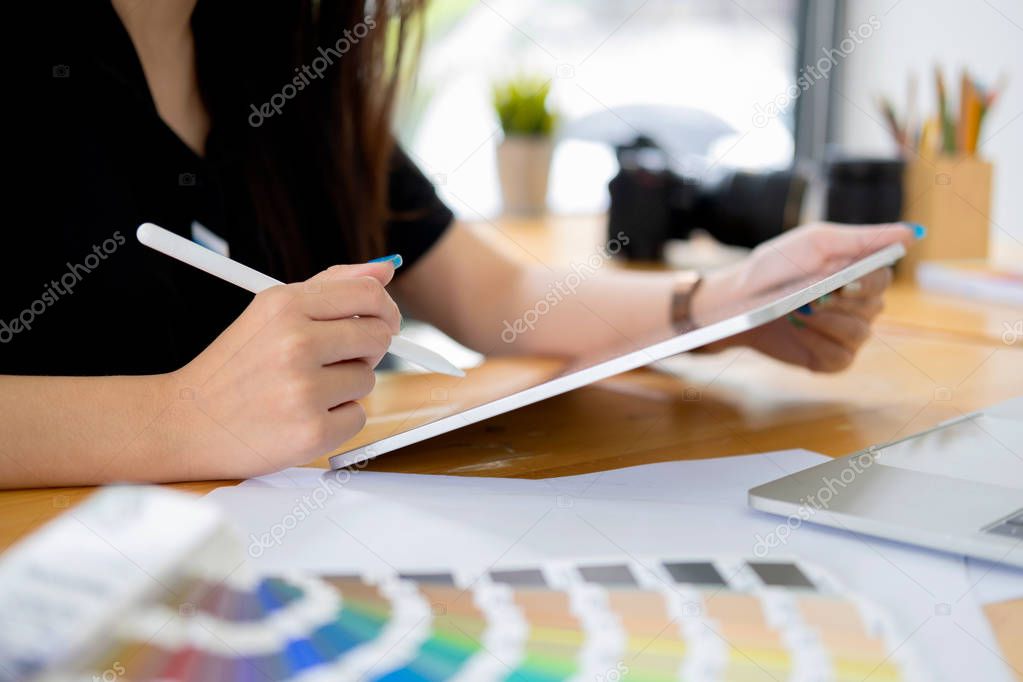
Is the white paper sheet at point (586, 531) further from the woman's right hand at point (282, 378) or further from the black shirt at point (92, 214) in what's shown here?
the black shirt at point (92, 214)

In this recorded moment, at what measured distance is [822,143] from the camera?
9.16ft

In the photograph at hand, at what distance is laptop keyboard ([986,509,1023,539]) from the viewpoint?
48 cm

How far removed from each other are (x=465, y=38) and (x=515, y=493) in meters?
2.10

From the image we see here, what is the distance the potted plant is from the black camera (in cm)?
41

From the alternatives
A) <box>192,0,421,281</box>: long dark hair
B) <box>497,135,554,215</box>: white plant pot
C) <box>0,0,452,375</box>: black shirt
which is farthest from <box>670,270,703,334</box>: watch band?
<box>497,135,554,215</box>: white plant pot

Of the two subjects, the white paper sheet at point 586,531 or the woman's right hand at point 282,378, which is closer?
the white paper sheet at point 586,531

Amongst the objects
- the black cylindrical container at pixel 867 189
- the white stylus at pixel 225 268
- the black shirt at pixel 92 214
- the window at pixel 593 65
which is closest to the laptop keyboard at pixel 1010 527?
the white stylus at pixel 225 268

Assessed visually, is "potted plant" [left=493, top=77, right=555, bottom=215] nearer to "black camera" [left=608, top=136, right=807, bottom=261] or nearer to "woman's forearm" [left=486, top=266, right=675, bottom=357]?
"black camera" [left=608, top=136, right=807, bottom=261]

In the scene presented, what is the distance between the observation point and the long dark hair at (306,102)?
1.00 meters

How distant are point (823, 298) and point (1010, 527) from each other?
363 mm

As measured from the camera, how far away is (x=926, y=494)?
1.77 ft

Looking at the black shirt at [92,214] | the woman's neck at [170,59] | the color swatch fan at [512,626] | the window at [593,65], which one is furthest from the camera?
the window at [593,65]

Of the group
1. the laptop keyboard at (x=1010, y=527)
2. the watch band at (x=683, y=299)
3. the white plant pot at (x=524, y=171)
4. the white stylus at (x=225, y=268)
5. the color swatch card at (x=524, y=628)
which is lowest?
the white plant pot at (x=524, y=171)

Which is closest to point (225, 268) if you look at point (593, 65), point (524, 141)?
point (524, 141)
